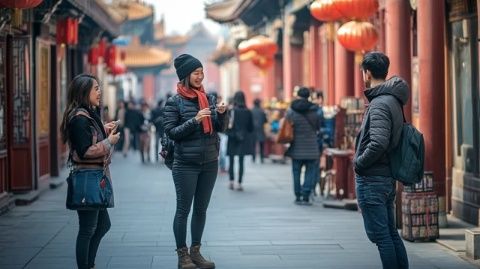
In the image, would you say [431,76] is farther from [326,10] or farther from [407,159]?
[407,159]

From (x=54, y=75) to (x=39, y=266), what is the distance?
34.4 ft

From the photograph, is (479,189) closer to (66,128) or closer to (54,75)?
(66,128)

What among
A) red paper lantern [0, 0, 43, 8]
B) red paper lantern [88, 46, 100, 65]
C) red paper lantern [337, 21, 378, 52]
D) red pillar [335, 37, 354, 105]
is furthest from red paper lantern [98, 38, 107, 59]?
red paper lantern [0, 0, 43, 8]

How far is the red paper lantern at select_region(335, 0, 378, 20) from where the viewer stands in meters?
14.1

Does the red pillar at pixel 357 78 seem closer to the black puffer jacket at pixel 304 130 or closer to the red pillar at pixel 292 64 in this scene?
the black puffer jacket at pixel 304 130

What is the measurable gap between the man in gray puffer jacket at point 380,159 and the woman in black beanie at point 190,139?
1.57 metres

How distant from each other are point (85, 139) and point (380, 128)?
86.3 inches

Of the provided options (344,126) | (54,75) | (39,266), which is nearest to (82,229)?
(39,266)

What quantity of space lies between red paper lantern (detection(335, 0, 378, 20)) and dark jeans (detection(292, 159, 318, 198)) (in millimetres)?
2201

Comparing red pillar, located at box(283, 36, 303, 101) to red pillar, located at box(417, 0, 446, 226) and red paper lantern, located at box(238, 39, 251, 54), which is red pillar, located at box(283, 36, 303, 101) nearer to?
red paper lantern, located at box(238, 39, 251, 54)

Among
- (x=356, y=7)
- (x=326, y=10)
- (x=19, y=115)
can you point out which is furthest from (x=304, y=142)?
(x=19, y=115)

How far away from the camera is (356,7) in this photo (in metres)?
14.2

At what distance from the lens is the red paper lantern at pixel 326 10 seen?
1463 centimetres

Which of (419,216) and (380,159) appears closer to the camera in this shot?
(380,159)
